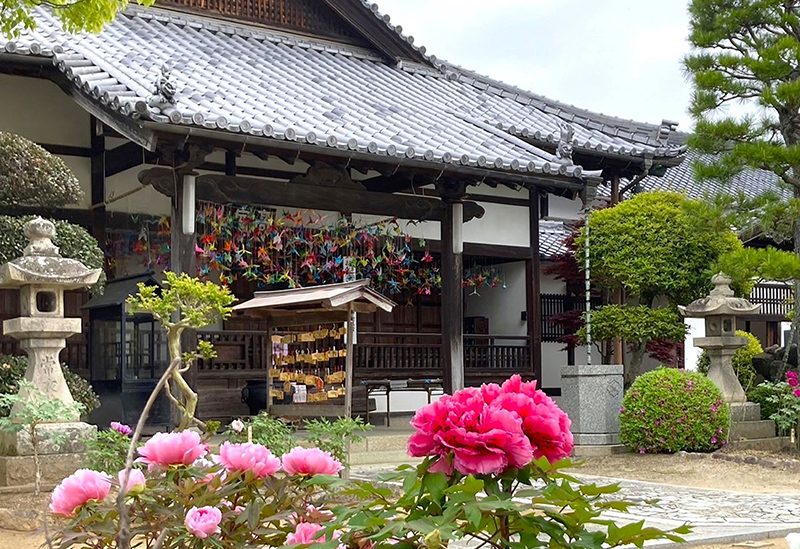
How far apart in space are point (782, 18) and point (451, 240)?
18.4 ft

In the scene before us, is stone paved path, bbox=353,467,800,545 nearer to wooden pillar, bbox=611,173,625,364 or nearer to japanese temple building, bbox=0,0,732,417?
japanese temple building, bbox=0,0,732,417

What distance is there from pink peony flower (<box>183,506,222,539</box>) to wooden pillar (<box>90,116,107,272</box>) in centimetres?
1106

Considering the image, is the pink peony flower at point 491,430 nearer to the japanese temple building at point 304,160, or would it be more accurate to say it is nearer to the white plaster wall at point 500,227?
the japanese temple building at point 304,160

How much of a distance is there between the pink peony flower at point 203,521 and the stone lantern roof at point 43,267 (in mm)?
7300

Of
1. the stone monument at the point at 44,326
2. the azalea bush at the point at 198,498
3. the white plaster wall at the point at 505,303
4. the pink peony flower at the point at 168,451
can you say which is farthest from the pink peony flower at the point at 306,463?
the white plaster wall at the point at 505,303

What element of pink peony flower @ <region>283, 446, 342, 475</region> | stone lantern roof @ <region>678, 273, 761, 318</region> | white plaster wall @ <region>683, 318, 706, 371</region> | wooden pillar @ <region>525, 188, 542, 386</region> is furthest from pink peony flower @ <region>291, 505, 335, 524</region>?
white plaster wall @ <region>683, 318, 706, 371</region>

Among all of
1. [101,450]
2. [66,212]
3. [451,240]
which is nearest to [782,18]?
[451,240]

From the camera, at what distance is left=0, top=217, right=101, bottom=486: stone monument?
9.24 metres

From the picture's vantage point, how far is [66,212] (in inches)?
521

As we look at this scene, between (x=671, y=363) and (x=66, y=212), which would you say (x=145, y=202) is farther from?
(x=671, y=363)

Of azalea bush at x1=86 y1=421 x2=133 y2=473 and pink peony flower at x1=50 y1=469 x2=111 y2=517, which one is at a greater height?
pink peony flower at x1=50 y1=469 x2=111 y2=517

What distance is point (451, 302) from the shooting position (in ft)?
45.7

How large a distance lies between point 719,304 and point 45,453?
9.56m

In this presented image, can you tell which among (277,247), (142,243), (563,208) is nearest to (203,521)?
(277,247)
